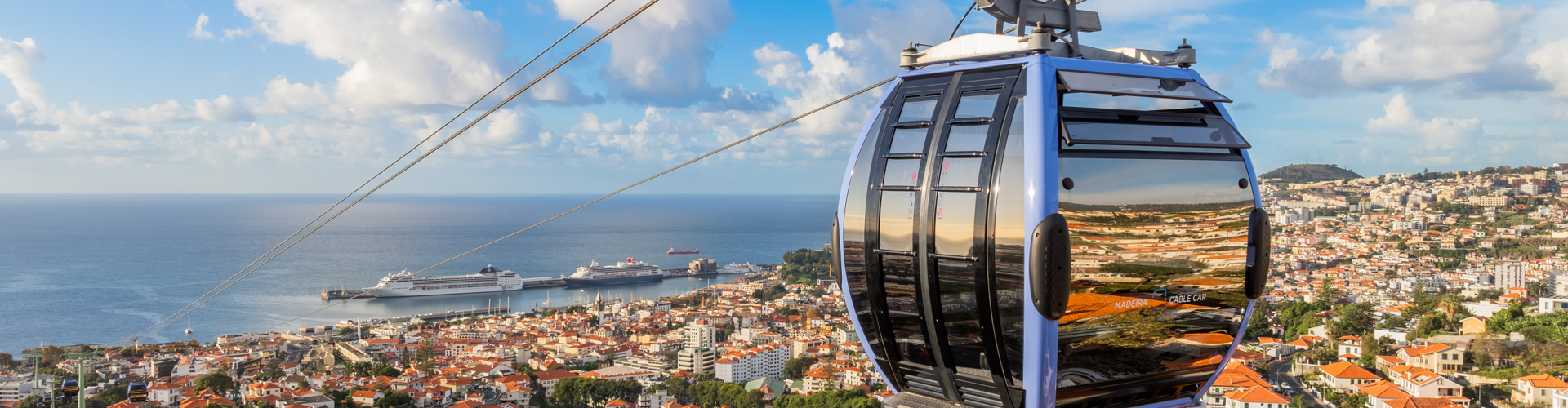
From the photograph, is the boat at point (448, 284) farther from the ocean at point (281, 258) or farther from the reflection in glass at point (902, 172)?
the reflection in glass at point (902, 172)

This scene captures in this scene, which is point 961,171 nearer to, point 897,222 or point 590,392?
point 897,222

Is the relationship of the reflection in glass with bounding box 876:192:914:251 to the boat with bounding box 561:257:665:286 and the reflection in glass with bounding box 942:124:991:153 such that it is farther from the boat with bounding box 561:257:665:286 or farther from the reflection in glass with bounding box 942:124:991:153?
the boat with bounding box 561:257:665:286

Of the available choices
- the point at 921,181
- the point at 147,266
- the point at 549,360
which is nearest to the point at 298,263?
the point at 147,266

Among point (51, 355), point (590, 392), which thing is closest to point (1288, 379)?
point (590, 392)

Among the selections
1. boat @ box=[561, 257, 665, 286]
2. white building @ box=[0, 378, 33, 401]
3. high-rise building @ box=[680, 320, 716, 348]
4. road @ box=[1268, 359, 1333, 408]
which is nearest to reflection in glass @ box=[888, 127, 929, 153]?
road @ box=[1268, 359, 1333, 408]

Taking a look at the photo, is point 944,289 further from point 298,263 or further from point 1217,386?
point 298,263

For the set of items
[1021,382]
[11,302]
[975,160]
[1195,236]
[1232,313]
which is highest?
[975,160]
